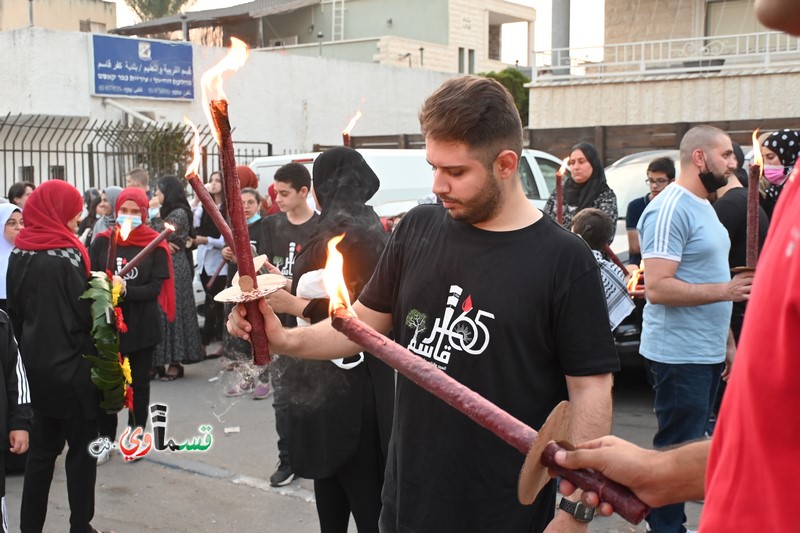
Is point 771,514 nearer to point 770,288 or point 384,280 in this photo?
point 770,288

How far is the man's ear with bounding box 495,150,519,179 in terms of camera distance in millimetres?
2672

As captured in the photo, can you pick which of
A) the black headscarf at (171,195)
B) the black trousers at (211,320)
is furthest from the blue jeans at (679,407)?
the black trousers at (211,320)

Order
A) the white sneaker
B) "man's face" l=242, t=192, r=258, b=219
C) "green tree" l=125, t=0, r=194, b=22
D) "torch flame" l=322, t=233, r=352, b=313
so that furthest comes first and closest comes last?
"green tree" l=125, t=0, r=194, b=22, "man's face" l=242, t=192, r=258, b=219, the white sneaker, "torch flame" l=322, t=233, r=352, b=313

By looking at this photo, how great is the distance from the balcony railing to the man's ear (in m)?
17.8

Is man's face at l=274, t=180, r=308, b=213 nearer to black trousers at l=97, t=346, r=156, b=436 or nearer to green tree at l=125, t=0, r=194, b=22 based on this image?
black trousers at l=97, t=346, r=156, b=436

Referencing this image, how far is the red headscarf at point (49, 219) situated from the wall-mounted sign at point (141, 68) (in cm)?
1561

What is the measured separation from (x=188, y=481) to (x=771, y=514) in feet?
18.9

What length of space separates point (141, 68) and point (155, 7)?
106ft

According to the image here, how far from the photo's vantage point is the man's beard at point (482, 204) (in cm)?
267

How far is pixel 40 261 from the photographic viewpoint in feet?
16.7

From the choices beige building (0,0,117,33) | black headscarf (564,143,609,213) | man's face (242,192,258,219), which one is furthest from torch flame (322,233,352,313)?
beige building (0,0,117,33)

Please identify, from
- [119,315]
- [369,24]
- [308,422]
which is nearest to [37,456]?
[119,315]

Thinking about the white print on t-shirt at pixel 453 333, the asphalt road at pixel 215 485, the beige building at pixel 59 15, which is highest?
the beige building at pixel 59 15

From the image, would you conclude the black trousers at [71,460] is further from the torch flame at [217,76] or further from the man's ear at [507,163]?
the man's ear at [507,163]
